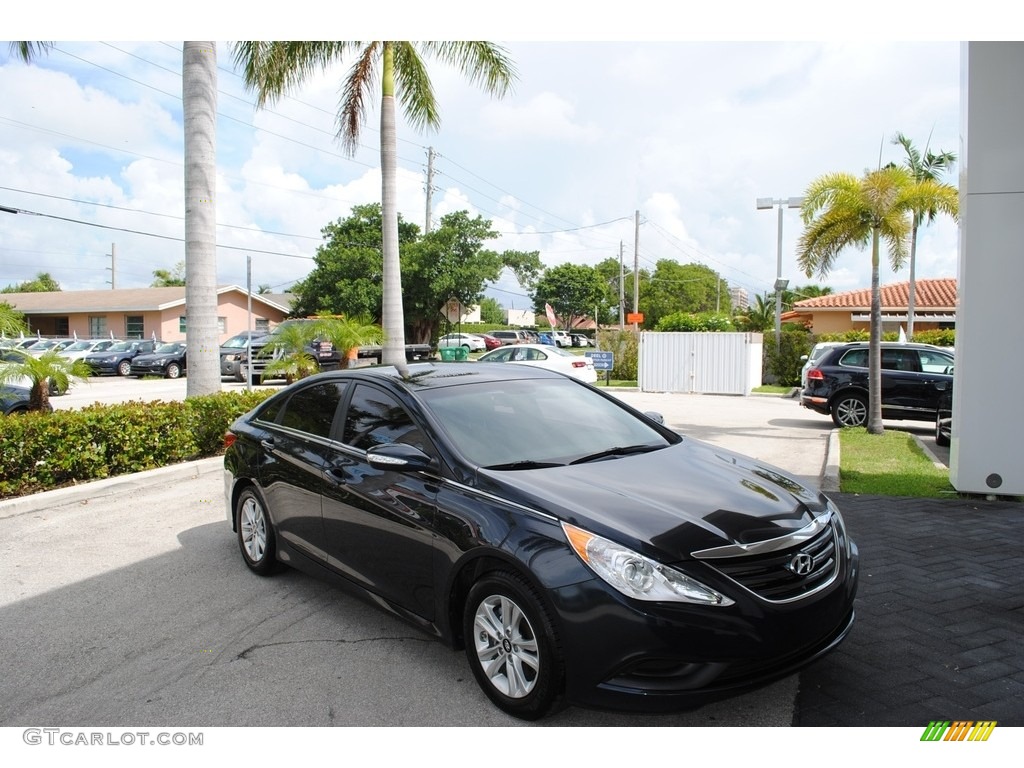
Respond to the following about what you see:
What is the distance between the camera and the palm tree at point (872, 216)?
11523mm

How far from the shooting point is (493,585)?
10.8ft

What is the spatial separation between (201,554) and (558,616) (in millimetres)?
3880

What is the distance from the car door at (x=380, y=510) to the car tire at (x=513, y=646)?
1.24 feet

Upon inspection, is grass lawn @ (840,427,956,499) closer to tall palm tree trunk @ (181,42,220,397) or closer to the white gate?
tall palm tree trunk @ (181,42,220,397)

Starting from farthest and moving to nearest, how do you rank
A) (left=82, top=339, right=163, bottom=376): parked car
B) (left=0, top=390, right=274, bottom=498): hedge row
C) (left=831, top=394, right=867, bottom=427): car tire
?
(left=82, top=339, right=163, bottom=376): parked car, (left=831, top=394, right=867, bottom=427): car tire, (left=0, top=390, right=274, bottom=498): hedge row

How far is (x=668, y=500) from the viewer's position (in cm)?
345

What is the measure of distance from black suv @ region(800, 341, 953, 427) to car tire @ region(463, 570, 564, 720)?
11.4 meters

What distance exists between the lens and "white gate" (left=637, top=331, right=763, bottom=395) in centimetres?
2058

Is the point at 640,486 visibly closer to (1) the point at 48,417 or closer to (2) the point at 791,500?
(2) the point at 791,500

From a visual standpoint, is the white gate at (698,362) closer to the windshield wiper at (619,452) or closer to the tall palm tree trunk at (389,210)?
the tall palm tree trunk at (389,210)

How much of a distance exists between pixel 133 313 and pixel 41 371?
34.0 metres
